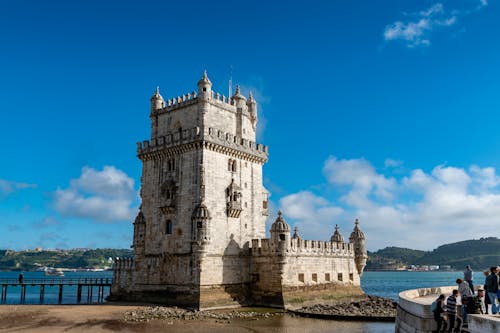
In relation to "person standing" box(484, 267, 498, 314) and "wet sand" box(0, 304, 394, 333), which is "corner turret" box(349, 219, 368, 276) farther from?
"person standing" box(484, 267, 498, 314)

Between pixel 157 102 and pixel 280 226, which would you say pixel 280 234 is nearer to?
pixel 280 226

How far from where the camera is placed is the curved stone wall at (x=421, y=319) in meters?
14.5

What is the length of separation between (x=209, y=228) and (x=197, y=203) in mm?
2442

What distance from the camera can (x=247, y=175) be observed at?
4722cm

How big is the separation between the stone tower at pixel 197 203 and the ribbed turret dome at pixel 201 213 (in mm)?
84

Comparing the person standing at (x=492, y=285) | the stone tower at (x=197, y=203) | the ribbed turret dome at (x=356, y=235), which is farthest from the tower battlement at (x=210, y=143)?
the person standing at (x=492, y=285)

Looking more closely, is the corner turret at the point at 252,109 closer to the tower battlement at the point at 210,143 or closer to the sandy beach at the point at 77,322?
the tower battlement at the point at 210,143

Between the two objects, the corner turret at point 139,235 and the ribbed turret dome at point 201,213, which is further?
the corner turret at point 139,235

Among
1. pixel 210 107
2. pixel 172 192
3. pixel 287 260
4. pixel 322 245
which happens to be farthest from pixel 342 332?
pixel 210 107

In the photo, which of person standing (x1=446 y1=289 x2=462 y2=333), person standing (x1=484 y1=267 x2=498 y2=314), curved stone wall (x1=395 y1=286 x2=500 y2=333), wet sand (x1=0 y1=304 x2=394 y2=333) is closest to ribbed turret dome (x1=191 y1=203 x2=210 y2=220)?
wet sand (x1=0 y1=304 x2=394 y2=333)

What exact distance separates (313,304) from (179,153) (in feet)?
58.6

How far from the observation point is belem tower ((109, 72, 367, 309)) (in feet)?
138

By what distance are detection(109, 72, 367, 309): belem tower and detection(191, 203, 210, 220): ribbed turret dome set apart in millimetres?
108

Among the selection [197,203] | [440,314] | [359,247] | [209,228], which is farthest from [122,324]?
[359,247]
